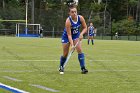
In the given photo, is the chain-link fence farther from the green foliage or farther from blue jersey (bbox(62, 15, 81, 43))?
blue jersey (bbox(62, 15, 81, 43))

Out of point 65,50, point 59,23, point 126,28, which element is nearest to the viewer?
point 65,50

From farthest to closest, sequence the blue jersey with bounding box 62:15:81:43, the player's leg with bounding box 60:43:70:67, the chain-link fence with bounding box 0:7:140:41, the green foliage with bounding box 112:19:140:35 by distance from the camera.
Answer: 1. the green foliage with bounding box 112:19:140:35
2. the chain-link fence with bounding box 0:7:140:41
3. the player's leg with bounding box 60:43:70:67
4. the blue jersey with bounding box 62:15:81:43

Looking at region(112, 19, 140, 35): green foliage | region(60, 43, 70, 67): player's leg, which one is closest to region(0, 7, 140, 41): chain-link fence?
region(112, 19, 140, 35): green foliage

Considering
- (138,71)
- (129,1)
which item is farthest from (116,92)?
(129,1)

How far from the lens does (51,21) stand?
7400 cm

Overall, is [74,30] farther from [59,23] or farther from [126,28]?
[126,28]

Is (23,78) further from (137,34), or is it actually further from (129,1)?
(129,1)

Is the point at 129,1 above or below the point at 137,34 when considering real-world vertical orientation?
above

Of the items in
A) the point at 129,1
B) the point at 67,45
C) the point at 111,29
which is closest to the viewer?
the point at 67,45

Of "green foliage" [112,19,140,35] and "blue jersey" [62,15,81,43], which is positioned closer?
"blue jersey" [62,15,81,43]

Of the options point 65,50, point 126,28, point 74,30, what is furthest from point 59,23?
point 74,30

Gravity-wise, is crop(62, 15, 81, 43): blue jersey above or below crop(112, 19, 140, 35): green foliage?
above

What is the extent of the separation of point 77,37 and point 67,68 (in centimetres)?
200

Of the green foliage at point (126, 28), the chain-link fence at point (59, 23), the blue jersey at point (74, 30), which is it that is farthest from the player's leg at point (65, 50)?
the green foliage at point (126, 28)
